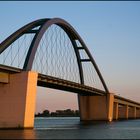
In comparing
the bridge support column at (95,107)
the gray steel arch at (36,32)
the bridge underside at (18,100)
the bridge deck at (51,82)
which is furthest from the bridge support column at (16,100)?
the bridge support column at (95,107)

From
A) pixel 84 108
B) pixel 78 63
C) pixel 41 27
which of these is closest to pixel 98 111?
pixel 84 108

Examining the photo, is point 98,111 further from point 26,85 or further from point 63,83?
point 26,85

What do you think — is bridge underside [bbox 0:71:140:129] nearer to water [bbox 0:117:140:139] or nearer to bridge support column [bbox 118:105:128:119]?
water [bbox 0:117:140:139]

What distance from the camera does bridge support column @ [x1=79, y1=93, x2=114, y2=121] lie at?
3743 inches

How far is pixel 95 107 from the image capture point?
315 ft

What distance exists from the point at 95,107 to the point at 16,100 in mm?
48074

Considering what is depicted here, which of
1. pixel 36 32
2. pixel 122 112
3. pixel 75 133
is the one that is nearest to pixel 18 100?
pixel 75 133

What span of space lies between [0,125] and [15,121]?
6.40 ft

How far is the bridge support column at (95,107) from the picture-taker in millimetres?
95062

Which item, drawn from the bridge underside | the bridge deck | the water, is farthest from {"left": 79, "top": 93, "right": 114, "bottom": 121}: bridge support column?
the bridge underside

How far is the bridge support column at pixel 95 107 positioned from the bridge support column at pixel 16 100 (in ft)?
150

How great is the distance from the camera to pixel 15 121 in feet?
163

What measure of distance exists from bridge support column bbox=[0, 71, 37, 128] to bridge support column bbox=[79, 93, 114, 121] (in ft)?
150

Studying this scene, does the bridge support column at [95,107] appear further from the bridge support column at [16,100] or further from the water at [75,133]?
the bridge support column at [16,100]
